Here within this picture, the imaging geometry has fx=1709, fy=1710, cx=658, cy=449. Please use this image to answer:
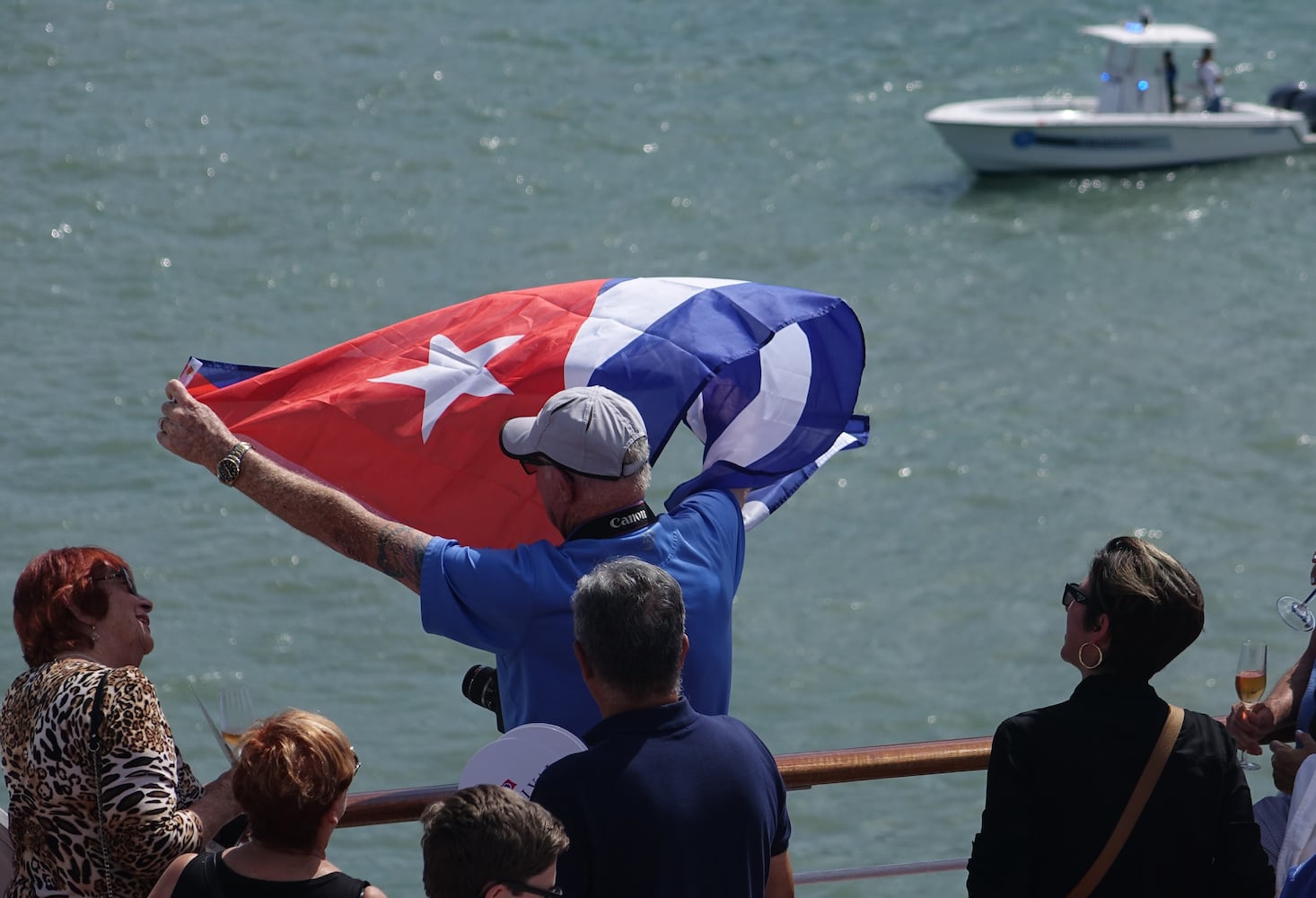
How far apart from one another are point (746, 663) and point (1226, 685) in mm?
3783

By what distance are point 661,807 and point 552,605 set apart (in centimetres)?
53

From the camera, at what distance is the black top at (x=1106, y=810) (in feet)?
9.87

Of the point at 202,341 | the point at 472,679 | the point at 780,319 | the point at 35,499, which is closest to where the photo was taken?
the point at 472,679

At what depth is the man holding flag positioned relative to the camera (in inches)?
138

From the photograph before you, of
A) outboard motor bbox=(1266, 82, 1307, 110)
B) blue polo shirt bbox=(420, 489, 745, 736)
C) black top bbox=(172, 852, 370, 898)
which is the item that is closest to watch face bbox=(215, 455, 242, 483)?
blue polo shirt bbox=(420, 489, 745, 736)

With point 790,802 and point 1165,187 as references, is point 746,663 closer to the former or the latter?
point 790,802

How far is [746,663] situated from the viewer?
14.0 m

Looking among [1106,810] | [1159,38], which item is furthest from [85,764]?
[1159,38]

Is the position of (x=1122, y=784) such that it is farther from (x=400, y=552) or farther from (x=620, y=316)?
(x=620, y=316)

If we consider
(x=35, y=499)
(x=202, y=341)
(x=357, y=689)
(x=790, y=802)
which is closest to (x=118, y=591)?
(x=790, y=802)

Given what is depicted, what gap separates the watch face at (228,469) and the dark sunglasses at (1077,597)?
1.66 meters

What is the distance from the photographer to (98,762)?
3.11 meters

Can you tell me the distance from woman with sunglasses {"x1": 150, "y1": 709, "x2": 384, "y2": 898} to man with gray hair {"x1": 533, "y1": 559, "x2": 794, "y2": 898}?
1.19 feet

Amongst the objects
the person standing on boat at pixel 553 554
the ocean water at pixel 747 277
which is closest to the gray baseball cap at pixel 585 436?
the person standing on boat at pixel 553 554
